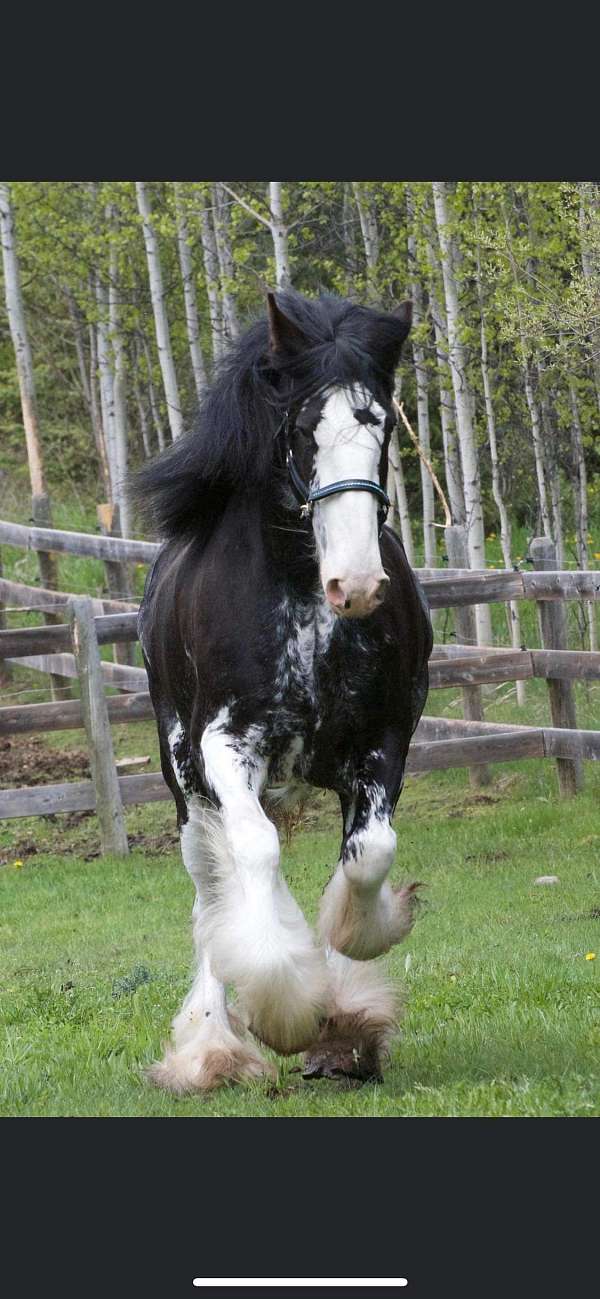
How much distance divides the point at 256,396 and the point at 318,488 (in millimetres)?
677

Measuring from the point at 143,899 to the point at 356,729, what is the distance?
4.92 metres

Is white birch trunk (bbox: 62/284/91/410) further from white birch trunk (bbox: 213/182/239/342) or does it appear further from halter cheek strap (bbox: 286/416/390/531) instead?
halter cheek strap (bbox: 286/416/390/531)

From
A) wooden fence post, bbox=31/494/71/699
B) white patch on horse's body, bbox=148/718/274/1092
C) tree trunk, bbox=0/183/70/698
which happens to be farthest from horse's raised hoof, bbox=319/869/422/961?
tree trunk, bbox=0/183/70/698

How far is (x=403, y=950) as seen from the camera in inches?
284

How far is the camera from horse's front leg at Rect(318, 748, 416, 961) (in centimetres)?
445

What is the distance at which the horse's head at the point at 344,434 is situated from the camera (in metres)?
3.90

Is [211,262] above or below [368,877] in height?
above

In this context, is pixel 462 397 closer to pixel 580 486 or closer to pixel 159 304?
pixel 580 486

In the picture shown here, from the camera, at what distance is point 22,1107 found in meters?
4.72

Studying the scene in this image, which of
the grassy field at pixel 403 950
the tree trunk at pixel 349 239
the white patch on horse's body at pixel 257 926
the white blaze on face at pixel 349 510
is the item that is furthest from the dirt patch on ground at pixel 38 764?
the white blaze on face at pixel 349 510

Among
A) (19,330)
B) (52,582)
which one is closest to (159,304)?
(19,330)

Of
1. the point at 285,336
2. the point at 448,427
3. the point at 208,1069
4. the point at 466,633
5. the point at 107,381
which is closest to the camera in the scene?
the point at 285,336

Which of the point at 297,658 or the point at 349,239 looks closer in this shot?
the point at 297,658

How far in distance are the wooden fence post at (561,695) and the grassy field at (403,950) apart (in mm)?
201
